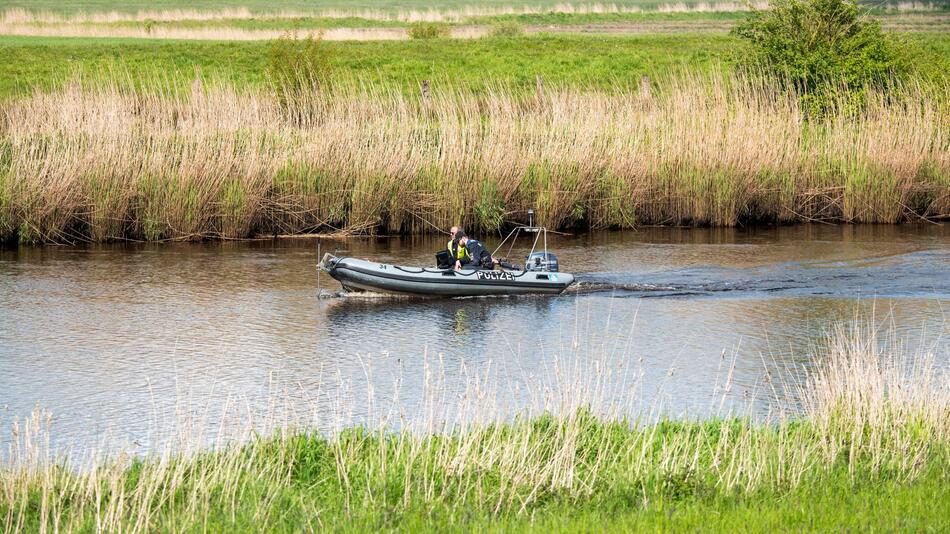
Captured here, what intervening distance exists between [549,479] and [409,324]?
10.0 metres

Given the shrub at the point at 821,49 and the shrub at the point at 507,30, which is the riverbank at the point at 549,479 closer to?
the shrub at the point at 821,49

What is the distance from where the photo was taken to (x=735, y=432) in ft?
34.1

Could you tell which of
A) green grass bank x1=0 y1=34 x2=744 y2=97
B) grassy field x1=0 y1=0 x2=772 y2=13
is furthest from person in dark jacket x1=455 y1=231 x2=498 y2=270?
grassy field x1=0 y1=0 x2=772 y2=13

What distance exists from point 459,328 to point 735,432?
8.51 metres

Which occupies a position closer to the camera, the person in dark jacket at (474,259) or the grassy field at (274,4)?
the person in dark jacket at (474,259)

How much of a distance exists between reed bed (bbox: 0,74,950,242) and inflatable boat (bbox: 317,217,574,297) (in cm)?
554

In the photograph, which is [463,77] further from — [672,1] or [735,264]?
[672,1]

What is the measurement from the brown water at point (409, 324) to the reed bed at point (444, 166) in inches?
30.2

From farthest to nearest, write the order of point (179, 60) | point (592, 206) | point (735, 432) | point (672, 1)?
1. point (672, 1)
2. point (179, 60)
3. point (592, 206)
4. point (735, 432)

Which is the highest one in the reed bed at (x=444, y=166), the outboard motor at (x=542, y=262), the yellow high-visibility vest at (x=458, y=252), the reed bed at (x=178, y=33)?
the reed bed at (x=178, y=33)

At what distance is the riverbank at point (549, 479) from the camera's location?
7.95 m

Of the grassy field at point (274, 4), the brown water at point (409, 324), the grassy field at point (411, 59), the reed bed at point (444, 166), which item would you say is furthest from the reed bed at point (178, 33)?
the brown water at point (409, 324)

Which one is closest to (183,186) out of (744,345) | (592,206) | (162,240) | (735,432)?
(162,240)

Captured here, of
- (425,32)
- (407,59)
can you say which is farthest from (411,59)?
(425,32)
